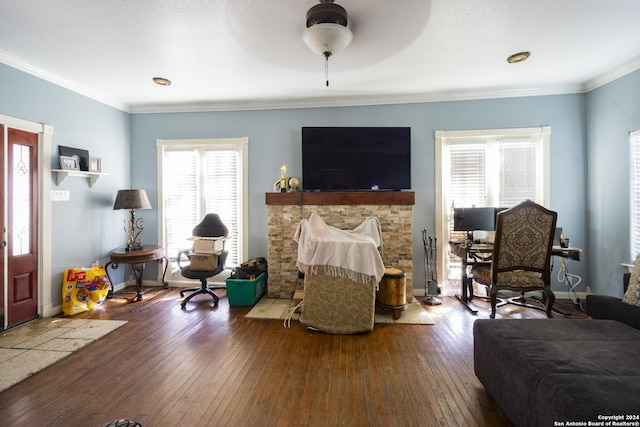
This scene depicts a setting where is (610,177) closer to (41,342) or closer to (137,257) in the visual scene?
(137,257)

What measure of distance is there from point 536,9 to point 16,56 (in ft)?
15.6

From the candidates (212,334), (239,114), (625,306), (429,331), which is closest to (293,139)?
(239,114)

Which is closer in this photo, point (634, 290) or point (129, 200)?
point (634, 290)

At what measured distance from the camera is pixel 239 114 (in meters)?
4.27

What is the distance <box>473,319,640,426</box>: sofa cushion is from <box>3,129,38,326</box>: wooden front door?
4.44 m

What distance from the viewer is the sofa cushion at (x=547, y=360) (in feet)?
4.21

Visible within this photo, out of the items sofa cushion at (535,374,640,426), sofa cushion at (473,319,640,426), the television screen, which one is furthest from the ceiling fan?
the television screen

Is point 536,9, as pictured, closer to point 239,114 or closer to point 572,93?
point 572,93

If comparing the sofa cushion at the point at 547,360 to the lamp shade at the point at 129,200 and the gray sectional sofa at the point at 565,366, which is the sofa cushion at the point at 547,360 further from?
the lamp shade at the point at 129,200

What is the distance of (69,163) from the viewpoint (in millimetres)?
3383

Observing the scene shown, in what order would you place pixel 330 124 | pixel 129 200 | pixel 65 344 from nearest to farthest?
pixel 65 344, pixel 129 200, pixel 330 124

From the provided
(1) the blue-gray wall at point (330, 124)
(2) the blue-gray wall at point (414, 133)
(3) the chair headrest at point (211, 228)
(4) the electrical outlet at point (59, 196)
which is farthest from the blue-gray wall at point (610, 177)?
(4) the electrical outlet at point (59, 196)

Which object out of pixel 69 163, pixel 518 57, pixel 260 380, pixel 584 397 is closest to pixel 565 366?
pixel 584 397

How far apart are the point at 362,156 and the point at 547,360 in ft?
9.65
